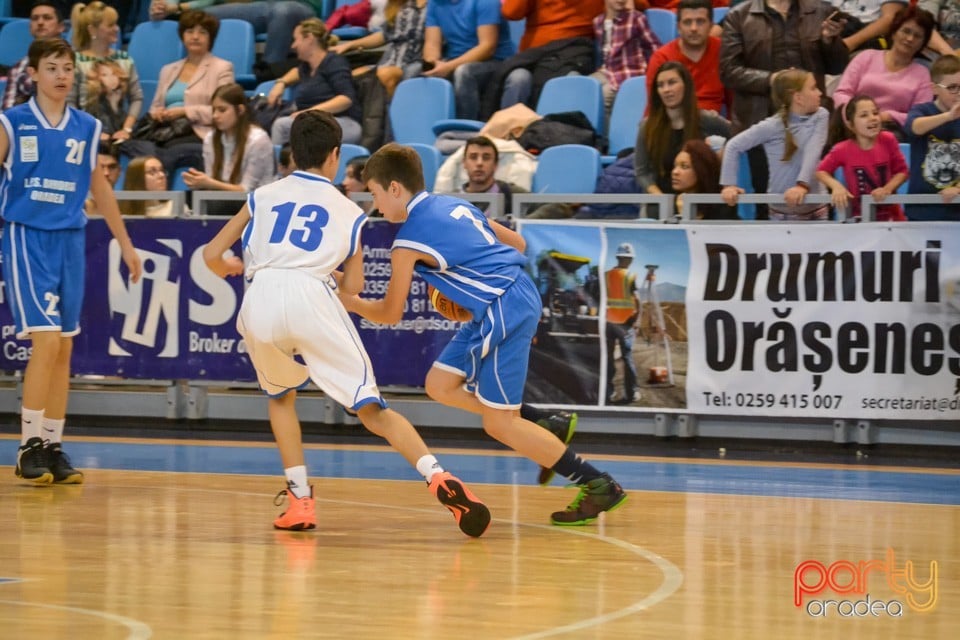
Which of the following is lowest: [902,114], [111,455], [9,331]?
[111,455]

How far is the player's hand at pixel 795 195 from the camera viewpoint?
8.94 m

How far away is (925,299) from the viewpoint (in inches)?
343

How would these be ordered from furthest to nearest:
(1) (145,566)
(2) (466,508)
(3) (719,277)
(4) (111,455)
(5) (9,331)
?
1. (5) (9,331)
2. (3) (719,277)
3. (4) (111,455)
4. (2) (466,508)
5. (1) (145,566)

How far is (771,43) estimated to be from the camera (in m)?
10.1

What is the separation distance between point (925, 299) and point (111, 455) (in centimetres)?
487

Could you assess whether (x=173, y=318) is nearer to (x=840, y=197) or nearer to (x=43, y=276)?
(x=43, y=276)

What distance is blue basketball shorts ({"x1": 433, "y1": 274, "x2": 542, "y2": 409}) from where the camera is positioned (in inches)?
232

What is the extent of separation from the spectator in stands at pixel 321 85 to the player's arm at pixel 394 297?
18.5 ft

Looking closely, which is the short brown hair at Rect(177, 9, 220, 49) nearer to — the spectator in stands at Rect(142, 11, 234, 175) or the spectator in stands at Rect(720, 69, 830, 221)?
the spectator in stands at Rect(142, 11, 234, 175)

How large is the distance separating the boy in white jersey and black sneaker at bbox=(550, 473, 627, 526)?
1.80 feet

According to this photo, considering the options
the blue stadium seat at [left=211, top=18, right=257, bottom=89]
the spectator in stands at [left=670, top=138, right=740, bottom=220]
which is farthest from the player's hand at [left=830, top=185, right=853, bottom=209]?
the blue stadium seat at [left=211, top=18, right=257, bottom=89]

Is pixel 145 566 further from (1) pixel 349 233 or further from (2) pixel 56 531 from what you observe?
(1) pixel 349 233

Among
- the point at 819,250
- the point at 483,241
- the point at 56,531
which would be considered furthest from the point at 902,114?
the point at 56,531

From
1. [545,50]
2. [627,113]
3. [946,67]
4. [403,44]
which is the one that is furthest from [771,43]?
[403,44]
